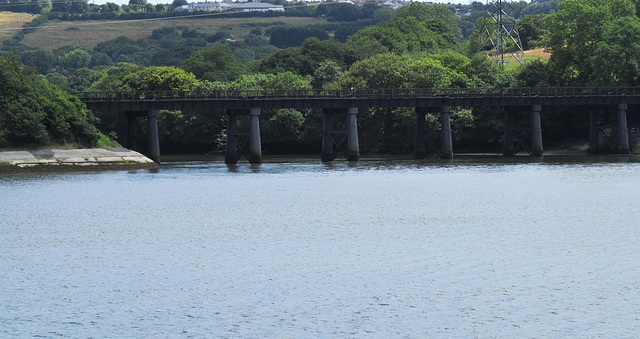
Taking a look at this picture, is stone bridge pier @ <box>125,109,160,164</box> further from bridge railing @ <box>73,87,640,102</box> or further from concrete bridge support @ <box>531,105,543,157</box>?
concrete bridge support @ <box>531,105,543,157</box>

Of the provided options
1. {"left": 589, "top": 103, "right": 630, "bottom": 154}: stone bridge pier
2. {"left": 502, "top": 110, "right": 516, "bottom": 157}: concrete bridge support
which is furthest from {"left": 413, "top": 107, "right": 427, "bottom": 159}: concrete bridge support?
{"left": 589, "top": 103, "right": 630, "bottom": 154}: stone bridge pier

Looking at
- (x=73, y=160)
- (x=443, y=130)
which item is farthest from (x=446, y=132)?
(x=73, y=160)

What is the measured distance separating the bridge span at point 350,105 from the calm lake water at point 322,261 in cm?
3628

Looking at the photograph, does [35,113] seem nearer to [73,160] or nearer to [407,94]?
→ [73,160]

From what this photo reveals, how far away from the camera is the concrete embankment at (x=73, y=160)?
354 feet

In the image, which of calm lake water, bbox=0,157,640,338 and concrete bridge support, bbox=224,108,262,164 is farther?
concrete bridge support, bbox=224,108,262,164

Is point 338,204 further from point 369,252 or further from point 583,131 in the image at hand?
Result: point 583,131

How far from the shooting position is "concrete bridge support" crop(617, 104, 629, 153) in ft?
460

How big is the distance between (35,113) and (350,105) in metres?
41.8

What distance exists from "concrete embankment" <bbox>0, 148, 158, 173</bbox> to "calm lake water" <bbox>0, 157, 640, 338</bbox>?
16.9 m

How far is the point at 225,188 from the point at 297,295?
5244 centimetres

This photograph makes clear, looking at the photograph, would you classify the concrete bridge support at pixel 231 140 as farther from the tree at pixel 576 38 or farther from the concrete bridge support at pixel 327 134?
the tree at pixel 576 38

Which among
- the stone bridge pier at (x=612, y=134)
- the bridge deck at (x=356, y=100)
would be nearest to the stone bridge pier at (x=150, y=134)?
the bridge deck at (x=356, y=100)

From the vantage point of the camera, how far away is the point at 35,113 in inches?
4459
